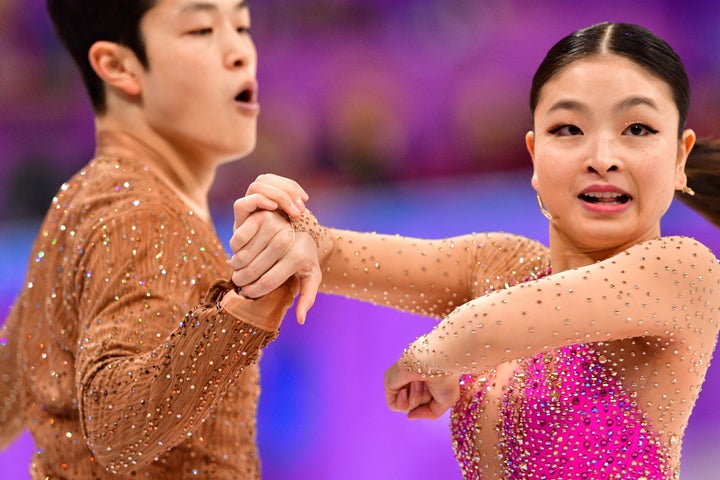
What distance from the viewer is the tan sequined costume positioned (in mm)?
1311

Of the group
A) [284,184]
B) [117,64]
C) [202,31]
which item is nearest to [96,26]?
[117,64]

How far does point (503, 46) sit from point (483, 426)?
2210 mm

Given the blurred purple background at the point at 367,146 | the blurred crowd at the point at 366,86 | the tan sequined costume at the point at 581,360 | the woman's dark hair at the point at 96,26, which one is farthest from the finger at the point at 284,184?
the blurred crowd at the point at 366,86

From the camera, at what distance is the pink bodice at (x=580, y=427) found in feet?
4.60

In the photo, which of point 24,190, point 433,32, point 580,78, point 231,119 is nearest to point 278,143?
point 433,32

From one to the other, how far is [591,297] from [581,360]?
157 mm

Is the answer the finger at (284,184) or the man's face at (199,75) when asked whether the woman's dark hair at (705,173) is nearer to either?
the finger at (284,184)

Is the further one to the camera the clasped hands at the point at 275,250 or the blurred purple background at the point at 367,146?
the blurred purple background at the point at 367,146

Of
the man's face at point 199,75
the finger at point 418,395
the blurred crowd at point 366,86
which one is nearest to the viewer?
the finger at point 418,395

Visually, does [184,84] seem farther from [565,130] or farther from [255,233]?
[565,130]

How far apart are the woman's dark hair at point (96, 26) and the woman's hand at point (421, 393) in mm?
797

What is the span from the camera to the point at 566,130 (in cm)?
142

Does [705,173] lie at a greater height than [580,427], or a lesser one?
greater

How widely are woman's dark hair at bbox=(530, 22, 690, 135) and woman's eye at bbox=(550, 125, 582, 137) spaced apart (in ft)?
0.26
